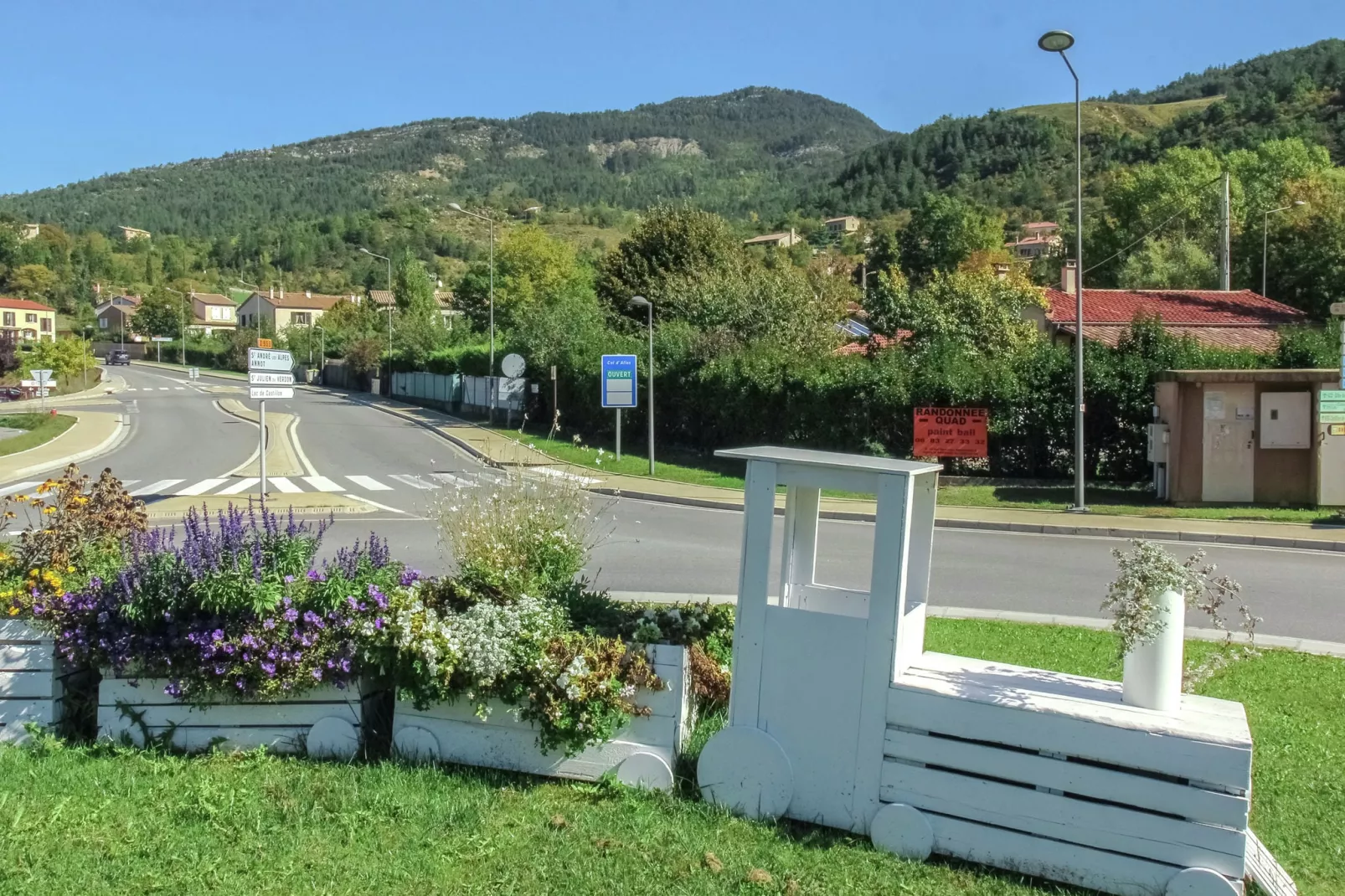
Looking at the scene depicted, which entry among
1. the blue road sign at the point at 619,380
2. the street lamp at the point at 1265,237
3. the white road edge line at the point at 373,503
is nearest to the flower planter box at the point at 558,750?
the white road edge line at the point at 373,503

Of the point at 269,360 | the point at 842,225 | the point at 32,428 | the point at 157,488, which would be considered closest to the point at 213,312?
the point at 842,225

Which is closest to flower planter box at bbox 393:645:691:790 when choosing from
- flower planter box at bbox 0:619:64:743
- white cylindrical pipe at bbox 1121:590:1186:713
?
flower planter box at bbox 0:619:64:743

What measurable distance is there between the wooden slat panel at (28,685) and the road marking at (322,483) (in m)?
A: 17.4

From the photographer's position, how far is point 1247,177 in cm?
6731

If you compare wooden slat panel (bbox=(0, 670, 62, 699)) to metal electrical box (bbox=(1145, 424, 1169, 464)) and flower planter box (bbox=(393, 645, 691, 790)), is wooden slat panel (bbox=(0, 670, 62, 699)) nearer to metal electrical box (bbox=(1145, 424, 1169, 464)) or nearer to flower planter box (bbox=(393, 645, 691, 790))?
flower planter box (bbox=(393, 645, 691, 790))

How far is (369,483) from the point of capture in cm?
2389

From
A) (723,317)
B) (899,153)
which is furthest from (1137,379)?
(899,153)

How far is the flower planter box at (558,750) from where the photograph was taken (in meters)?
4.87

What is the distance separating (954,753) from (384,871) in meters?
2.28

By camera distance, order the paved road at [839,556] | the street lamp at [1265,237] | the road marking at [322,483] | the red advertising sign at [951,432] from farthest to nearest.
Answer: the street lamp at [1265,237] < the road marking at [322,483] < the red advertising sign at [951,432] < the paved road at [839,556]

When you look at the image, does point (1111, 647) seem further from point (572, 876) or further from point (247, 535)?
point (247, 535)

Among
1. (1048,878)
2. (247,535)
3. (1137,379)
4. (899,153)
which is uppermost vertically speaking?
(899,153)

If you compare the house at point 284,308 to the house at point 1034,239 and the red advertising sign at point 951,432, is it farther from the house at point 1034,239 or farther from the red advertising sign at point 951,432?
the red advertising sign at point 951,432

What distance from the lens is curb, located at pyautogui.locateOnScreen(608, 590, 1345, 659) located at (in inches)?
328
